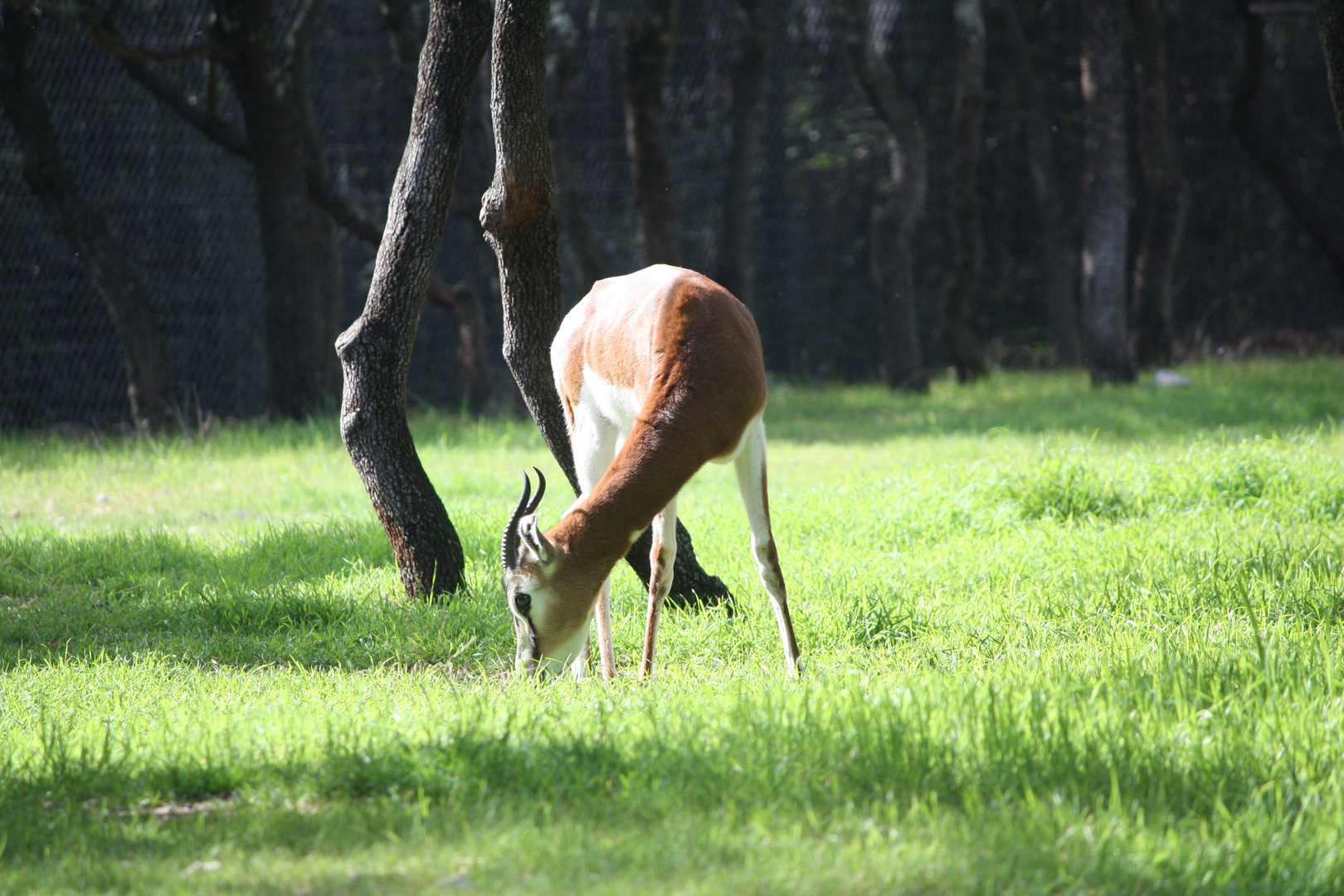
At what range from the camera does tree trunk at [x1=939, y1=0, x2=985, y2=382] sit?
10648 millimetres

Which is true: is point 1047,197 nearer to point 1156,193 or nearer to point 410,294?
point 1156,193

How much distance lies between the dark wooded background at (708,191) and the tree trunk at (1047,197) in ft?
2.56

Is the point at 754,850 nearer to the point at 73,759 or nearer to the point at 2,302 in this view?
the point at 73,759

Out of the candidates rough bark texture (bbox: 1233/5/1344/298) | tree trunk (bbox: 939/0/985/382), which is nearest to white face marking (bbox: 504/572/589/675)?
tree trunk (bbox: 939/0/985/382)

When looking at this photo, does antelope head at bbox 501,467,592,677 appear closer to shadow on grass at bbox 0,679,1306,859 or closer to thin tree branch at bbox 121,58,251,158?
shadow on grass at bbox 0,679,1306,859

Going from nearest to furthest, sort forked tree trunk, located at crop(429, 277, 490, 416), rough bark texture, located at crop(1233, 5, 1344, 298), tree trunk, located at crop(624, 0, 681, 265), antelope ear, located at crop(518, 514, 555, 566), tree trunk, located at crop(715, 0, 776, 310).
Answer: antelope ear, located at crop(518, 514, 555, 566) → tree trunk, located at crop(624, 0, 681, 265) → forked tree trunk, located at crop(429, 277, 490, 416) → tree trunk, located at crop(715, 0, 776, 310) → rough bark texture, located at crop(1233, 5, 1344, 298)

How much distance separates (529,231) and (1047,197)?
337 inches

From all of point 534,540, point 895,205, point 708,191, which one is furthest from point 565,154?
point 534,540

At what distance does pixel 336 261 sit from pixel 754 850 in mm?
9117

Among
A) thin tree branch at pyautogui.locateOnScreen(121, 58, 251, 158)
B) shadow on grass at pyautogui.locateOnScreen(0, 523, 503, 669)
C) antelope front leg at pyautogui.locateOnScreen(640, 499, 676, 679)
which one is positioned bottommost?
shadow on grass at pyautogui.locateOnScreen(0, 523, 503, 669)

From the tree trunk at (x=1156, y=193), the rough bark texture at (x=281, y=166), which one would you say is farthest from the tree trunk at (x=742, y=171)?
the rough bark texture at (x=281, y=166)

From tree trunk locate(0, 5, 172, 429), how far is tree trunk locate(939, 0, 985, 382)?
6971 mm

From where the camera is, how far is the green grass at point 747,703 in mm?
2363

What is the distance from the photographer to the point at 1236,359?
471 inches
